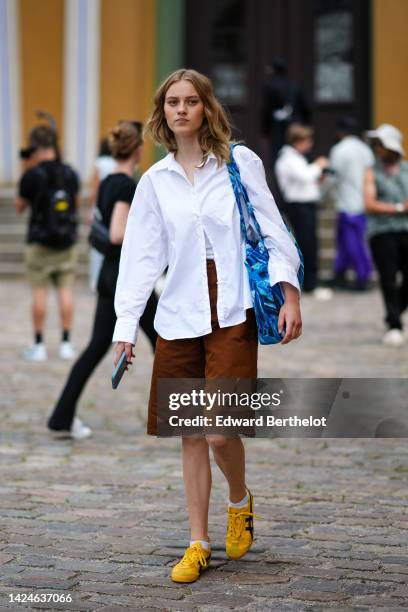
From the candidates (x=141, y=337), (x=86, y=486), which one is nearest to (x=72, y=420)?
(x=86, y=486)

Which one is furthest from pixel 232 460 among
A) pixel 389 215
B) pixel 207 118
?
pixel 389 215

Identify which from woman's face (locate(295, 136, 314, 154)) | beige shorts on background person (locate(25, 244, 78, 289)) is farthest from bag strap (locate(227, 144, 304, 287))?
woman's face (locate(295, 136, 314, 154))

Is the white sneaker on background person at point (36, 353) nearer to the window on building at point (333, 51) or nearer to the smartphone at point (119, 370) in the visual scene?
the smartphone at point (119, 370)

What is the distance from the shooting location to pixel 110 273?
730 centimetres

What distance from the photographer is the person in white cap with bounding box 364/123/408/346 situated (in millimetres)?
11164

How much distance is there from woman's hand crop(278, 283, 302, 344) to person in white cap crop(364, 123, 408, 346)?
6.59m

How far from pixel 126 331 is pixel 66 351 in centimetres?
621

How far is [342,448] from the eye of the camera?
731 cm

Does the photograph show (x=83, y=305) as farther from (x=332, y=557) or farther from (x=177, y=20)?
(x=332, y=557)

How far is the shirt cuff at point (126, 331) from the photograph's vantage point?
473 cm

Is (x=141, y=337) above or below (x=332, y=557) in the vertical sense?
below

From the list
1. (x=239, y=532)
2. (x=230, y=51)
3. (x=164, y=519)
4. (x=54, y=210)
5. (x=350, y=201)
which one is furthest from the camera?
(x=230, y=51)

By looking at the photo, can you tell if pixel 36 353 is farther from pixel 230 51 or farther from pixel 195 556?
pixel 230 51

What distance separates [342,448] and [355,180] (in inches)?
346
